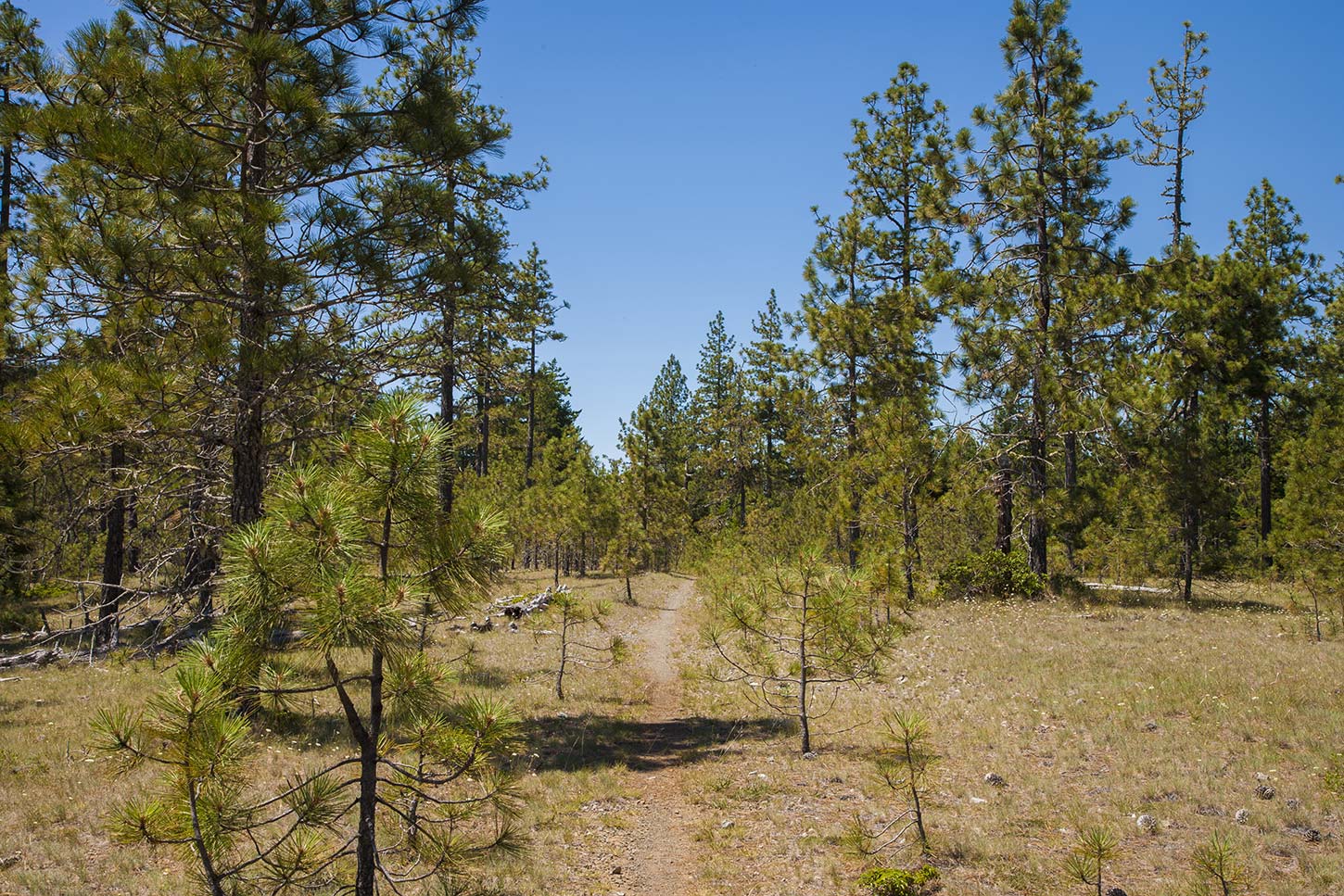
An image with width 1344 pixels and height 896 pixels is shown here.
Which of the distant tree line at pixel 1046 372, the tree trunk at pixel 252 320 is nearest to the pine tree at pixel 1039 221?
the distant tree line at pixel 1046 372

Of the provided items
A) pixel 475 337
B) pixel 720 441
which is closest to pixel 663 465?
pixel 720 441

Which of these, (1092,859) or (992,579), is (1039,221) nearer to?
(992,579)

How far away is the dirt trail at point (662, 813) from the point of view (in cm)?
605

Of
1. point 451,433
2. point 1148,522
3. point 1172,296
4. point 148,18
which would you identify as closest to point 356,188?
point 148,18

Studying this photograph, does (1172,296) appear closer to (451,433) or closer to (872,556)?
(872,556)

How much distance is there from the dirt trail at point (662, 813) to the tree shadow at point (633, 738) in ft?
0.13

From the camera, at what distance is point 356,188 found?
8680mm

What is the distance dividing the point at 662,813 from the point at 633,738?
2.78 metres

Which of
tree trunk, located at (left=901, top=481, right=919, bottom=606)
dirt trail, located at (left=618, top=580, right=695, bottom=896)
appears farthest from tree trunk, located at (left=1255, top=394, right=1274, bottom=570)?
dirt trail, located at (left=618, top=580, right=695, bottom=896)

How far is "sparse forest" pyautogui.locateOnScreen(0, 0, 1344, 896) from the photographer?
4.32 metres

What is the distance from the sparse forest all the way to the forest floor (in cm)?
5

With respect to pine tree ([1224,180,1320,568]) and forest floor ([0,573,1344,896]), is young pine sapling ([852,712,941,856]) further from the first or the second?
pine tree ([1224,180,1320,568])

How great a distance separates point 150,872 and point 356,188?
7.10m

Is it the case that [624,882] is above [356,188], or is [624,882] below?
below
